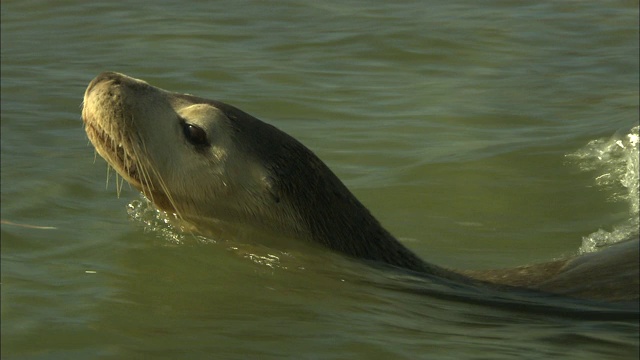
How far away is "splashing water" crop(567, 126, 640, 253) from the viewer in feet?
21.6

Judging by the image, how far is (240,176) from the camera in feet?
17.9

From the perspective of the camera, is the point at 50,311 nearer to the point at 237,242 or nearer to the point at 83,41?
the point at 237,242

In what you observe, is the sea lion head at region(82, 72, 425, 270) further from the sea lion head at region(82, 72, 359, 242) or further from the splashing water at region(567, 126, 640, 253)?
the splashing water at region(567, 126, 640, 253)

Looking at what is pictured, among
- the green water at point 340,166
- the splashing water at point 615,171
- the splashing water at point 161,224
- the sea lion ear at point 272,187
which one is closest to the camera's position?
the green water at point 340,166

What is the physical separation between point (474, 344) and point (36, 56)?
569 cm

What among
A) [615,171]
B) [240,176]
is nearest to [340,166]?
[615,171]

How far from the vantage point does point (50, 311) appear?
16.0 ft

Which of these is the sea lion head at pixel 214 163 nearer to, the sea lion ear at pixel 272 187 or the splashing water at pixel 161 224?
the sea lion ear at pixel 272 187

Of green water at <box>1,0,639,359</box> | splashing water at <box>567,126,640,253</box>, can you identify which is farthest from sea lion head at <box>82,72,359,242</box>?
splashing water at <box>567,126,640,253</box>

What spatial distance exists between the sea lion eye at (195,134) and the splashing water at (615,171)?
6.54 feet

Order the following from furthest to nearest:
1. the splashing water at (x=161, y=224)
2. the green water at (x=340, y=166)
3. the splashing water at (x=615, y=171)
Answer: the splashing water at (x=615, y=171), the splashing water at (x=161, y=224), the green water at (x=340, y=166)

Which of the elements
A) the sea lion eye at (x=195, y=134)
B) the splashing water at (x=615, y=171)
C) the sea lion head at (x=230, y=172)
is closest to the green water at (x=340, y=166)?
the splashing water at (x=615, y=171)

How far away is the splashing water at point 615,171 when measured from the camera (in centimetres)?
660

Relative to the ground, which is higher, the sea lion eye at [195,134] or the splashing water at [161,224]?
the sea lion eye at [195,134]
